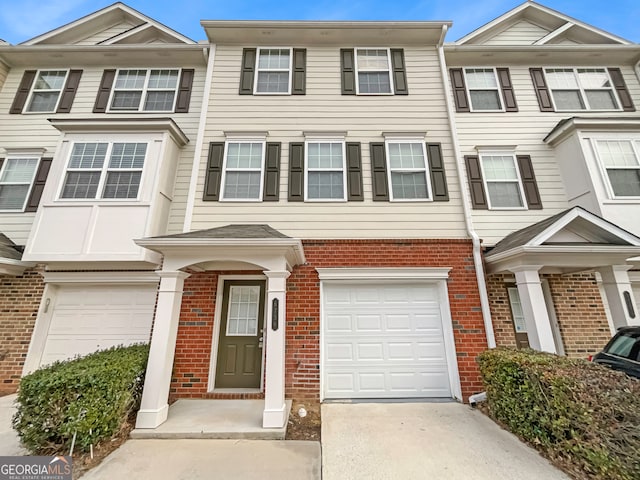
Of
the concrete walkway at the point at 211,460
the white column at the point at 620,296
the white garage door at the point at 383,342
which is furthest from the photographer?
the white garage door at the point at 383,342

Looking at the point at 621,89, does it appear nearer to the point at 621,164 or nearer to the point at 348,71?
the point at 621,164

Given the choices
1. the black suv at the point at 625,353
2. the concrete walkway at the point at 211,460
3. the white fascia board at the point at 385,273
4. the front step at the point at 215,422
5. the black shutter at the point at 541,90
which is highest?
the black shutter at the point at 541,90

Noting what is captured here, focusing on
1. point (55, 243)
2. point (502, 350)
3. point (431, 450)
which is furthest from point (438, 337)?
point (55, 243)

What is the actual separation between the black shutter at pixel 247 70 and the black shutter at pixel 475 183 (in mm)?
5910

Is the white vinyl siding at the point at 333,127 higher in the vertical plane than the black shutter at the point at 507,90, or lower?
lower

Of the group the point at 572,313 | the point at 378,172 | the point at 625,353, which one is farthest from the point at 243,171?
the point at 572,313

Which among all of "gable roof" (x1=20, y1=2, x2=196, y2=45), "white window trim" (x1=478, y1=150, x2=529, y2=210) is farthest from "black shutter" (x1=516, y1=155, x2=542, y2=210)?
"gable roof" (x1=20, y1=2, x2=196, y2=45)

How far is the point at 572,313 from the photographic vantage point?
588 cm

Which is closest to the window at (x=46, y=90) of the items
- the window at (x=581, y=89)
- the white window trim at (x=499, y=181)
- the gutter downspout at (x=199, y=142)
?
the gutter downspout at (x=199, y=142)

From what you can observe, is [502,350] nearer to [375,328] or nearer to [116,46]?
[375,328]

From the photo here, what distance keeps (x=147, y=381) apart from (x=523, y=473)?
5105mm

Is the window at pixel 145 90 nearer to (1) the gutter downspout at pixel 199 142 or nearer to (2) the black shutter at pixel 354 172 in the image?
(1) the gutter downspout at pixel 199 142

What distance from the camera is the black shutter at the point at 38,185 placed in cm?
654

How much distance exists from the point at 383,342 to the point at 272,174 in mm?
4438
